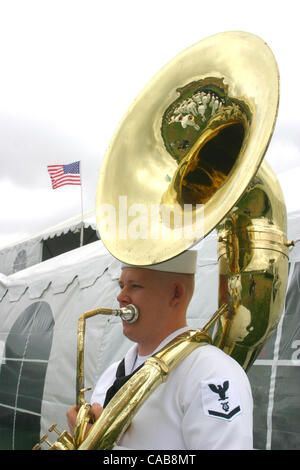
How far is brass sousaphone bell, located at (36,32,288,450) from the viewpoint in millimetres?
1153

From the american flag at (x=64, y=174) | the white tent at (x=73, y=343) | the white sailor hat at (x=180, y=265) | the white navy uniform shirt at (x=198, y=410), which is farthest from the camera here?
the american flag at (x=64, y=174)

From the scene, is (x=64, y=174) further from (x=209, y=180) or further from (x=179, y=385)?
(x=179, y=385)

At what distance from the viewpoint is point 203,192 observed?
146 cm

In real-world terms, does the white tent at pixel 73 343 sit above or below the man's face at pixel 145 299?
below

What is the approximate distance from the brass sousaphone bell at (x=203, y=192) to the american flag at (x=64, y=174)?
23.2 feet

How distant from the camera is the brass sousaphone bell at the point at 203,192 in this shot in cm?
115

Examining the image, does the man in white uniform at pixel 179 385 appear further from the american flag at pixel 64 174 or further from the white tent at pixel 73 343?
the american flag at pixel 64 174

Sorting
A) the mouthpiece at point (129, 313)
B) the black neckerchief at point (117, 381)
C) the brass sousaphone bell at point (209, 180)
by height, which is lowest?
the black neckerchief at point (117, 381)

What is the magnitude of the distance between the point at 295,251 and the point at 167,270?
1294mm

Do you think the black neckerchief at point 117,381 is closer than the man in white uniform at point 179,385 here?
No

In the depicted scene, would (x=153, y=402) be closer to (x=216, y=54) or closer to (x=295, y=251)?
(x=216, y=54)

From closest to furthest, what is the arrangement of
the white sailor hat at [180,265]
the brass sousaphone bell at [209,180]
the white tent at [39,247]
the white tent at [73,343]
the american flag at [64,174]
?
1. the brass sousaphone bell at [209,180]
2. the white sailor hat at [180,265]
3. the white tent at [73,343]
4. the american flag at [64,174]
5. the white tent at [39,247]

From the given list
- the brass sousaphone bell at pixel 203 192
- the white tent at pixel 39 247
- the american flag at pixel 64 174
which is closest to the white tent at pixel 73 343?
the brass sousaphone bell at pixel 203 192

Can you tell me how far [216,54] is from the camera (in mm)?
1437
